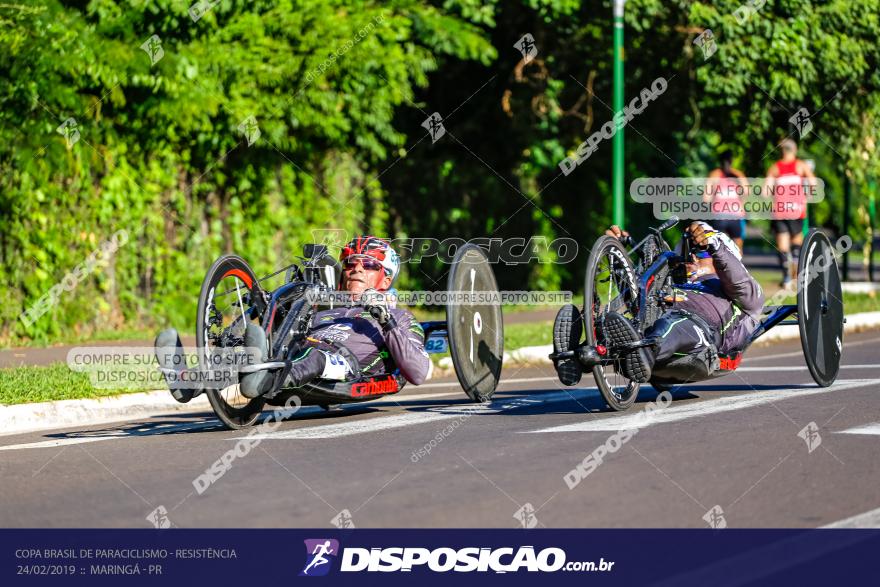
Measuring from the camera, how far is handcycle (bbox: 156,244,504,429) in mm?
8414

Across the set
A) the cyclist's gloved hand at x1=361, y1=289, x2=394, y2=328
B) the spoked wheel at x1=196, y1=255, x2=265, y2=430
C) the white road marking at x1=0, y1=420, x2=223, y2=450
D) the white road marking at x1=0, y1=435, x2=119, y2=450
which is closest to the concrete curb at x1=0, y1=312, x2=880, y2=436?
the white road marking at x1=0, y1=420, x2=223, y2=450

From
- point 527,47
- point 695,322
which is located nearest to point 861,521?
point 695,322

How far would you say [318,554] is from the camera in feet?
18.6

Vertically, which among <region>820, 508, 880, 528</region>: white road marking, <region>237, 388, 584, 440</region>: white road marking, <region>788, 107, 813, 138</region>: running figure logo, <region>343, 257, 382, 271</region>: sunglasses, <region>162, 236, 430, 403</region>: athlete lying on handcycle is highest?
<region>788, 107, 813, 138</region>: running figure logo

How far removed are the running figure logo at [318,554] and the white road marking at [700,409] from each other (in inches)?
121

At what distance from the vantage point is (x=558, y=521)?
609 centimetres

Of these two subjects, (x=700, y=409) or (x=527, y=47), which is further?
(x=527, y=47)

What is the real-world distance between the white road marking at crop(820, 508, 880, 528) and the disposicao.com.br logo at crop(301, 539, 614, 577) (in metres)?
1.13

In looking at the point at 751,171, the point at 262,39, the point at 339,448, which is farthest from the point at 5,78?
the point at 751,171

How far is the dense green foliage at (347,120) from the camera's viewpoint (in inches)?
587

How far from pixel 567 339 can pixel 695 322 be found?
3.67 ft

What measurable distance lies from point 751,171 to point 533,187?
12.8ft

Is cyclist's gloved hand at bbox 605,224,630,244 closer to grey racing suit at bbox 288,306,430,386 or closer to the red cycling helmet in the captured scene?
grey racing suit at bbox 288,306,430,386

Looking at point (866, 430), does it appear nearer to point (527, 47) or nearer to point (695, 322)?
point (695, 322)
